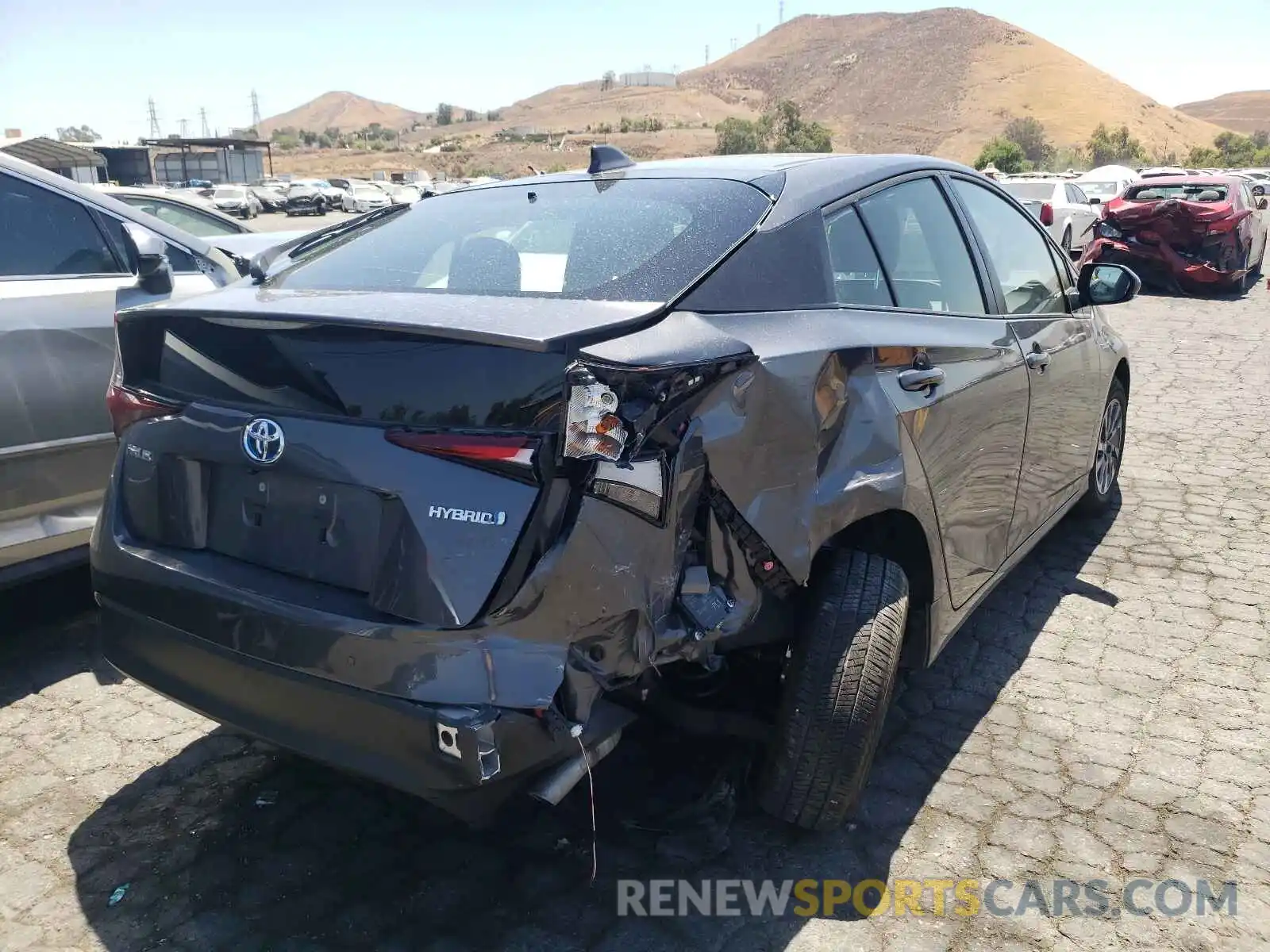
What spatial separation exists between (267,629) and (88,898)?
0.95 metres

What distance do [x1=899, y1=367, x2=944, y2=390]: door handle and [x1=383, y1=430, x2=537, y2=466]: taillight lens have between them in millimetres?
1176

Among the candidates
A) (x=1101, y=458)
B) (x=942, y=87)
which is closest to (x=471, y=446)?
(x=1101, y=458)

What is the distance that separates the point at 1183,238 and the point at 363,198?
44.6m

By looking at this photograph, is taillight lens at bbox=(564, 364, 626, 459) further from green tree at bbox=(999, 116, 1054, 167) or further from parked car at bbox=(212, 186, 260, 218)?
green tree at bbox=(999, 116, 1054, 167)

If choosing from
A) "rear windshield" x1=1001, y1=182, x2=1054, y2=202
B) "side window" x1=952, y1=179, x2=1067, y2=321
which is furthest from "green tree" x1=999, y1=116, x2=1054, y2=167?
"side window" x1=952, y1=179, x2=1067, y2=321

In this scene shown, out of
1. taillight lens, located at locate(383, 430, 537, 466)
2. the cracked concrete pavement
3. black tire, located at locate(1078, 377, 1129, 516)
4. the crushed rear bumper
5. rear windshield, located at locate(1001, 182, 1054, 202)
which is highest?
taillight lens, located at locate(383, 430, 537, 466)

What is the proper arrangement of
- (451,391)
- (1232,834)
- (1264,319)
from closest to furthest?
(451,391)
(1232,834)
(1264,319)

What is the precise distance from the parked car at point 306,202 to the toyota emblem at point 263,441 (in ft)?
162

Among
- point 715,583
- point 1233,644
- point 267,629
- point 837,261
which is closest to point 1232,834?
point 1233,644

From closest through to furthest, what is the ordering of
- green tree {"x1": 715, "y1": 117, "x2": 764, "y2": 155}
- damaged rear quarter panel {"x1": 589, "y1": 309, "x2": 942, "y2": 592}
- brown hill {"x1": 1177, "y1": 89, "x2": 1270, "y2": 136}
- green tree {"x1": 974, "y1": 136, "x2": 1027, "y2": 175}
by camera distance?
damaged rear quarter panel {"x1": 589, "y1": 309, "x2": 942, "y2": 592}
green tree {"x1": 974, "y1": 136, "x2": 1027, "y2": 175}
green tree {"x1": 715, "y1": 117, "x2": 764, "y2": 155}
brown hill {"x1": 1177, "y1": 89, "x2": 1270, "y2": 136}

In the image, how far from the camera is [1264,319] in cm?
1191

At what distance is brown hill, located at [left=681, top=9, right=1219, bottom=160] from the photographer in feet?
329

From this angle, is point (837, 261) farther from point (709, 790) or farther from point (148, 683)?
point (148, 683)

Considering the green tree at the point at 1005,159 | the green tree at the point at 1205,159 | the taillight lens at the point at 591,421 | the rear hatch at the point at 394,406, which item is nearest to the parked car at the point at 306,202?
the green tree at the point at 1005,159
